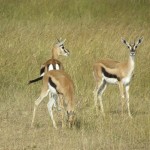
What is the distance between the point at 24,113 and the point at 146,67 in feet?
10.9

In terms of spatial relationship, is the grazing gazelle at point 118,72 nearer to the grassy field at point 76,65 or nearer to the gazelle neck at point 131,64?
the gazelle neck at point 131,64

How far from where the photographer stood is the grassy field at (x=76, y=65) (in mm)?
8508

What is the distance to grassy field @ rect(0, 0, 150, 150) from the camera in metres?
8.51

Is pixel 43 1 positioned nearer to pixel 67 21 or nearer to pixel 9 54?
pixel 67 21

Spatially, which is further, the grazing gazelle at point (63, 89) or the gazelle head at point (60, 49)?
the gazelle head at point (60, 49)

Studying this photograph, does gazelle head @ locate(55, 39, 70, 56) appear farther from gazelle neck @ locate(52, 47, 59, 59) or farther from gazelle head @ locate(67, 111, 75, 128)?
gazelle head @ locate(67, 111, 75, 128)

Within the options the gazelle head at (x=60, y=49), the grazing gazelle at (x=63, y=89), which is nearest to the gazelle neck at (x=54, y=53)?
the gazelle head at (x=60, y=49)

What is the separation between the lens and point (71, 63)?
12.7 m

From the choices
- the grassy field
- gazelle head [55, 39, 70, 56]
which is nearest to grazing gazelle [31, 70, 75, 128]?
the grassy field

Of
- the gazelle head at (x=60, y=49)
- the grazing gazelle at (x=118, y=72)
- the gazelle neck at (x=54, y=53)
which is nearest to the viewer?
the grazing gazelle at (x=118, y=72)

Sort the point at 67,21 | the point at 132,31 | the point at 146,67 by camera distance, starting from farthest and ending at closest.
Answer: the point at 67,21 → the point at 132,31 → the point at 146,67

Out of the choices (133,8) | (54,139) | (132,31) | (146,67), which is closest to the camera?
(54,139)

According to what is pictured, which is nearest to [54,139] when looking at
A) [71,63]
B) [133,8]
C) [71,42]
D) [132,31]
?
[71,63]

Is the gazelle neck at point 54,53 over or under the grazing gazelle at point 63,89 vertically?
over
